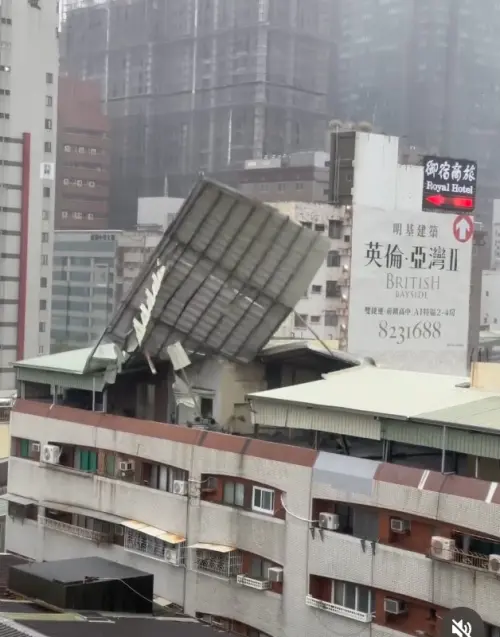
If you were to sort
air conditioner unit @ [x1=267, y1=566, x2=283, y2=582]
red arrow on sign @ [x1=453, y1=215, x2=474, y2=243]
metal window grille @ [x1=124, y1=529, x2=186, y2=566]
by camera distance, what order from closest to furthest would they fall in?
air conditioner unit @ [x1=267, y1=566, x2=283, y2=582]
metal window grille @ [x1=124, y1=529, x2=186, y2=566]
red arrow on sign @ [x1=453, y1=215, x2=474, y2=243]

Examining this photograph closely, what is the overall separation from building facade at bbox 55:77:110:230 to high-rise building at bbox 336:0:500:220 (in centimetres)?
1788

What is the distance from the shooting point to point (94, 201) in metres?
82.4

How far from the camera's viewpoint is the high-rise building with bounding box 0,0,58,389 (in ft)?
190

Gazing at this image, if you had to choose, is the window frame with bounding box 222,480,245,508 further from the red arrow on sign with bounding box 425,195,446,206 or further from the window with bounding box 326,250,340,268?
the red arrow on sign with bounding box 425,195,446,206

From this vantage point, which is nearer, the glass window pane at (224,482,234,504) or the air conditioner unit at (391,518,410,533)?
the air conditioner unit at (391,518,410,533)

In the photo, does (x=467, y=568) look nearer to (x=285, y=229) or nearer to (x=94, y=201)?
(x=285, y=229)

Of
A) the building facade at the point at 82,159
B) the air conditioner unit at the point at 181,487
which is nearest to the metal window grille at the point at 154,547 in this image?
the air conditioner unit at the point at 181,487

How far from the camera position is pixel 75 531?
25.4 m

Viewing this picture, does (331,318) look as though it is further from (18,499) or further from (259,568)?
(259,568)

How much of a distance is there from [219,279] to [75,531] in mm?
6630

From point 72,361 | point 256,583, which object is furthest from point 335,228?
point 256,583

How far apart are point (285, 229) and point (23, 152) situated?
37317 mm

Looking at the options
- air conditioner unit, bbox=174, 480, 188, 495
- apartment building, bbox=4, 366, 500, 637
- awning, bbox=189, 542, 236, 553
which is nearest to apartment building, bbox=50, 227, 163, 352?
apartment building, bbox=4, 366, 500, 637

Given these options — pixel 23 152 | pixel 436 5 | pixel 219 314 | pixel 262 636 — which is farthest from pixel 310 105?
pixel 262 636
